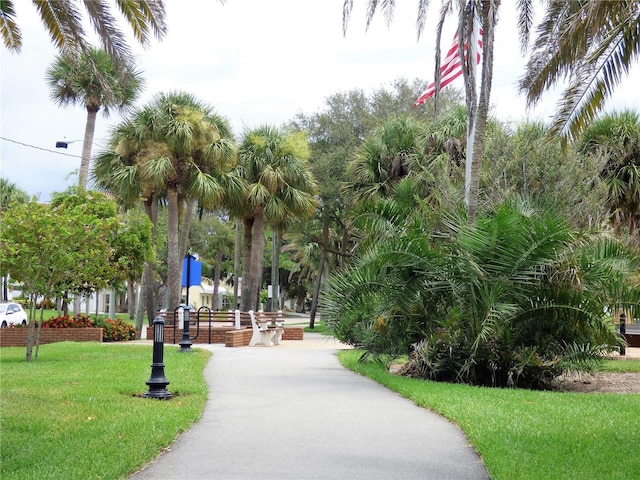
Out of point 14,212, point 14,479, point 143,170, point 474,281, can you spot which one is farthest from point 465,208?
point 143,170

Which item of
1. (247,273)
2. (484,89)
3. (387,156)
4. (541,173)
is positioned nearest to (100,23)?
(484,89)

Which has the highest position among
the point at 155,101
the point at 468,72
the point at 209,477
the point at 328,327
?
the point at 155,101

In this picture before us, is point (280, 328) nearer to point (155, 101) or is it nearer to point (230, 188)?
point (230, 188)

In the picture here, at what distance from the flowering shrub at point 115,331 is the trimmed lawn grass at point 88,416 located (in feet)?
34.0

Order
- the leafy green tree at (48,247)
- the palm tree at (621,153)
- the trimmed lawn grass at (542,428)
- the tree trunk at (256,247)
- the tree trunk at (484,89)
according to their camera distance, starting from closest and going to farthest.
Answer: the trimmed lawn grass at (542,428) < the tree trunk at (484,89) < the leafy green tree at (48,247) < the palm tree at (621,153) < the tree trunk at (256,247)

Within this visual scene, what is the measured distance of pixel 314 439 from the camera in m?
8.22

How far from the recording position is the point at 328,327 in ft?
49.3

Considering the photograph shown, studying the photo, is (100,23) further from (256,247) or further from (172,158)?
(256,247)

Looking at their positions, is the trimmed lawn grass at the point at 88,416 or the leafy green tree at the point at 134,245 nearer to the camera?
the trimmed lawn grass at the point at 88,416

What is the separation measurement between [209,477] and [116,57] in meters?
6.89

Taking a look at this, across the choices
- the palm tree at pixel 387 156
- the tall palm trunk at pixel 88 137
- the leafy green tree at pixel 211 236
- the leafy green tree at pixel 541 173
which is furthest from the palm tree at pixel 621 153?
the leafy green tree at pixel 211 236

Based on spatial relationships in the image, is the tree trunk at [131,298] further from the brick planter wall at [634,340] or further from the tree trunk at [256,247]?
the brick planter wall at [634,340]

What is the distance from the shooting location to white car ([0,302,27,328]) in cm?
3284

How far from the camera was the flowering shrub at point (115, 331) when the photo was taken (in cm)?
2678
